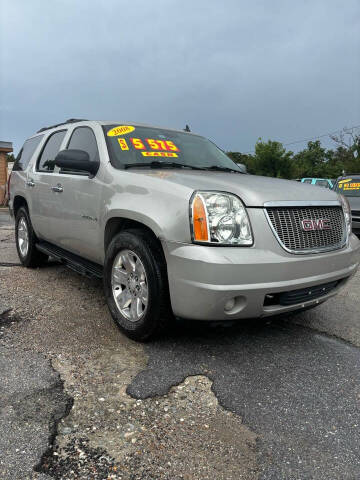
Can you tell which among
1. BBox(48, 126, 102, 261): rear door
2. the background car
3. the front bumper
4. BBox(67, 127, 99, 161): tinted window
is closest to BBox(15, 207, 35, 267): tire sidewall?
BBox(48, 126, 102, 261): rear door

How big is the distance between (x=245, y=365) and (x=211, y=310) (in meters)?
0.53

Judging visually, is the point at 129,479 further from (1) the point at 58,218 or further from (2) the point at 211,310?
(1) the point at 58,218

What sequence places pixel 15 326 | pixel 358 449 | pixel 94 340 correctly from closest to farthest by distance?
pixel 358 449 < pixel 94 340 < pixel 15 326

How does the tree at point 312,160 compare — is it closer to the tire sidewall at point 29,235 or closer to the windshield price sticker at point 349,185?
the windshield price sticker at point 349,185

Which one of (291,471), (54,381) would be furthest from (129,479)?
(54,381)

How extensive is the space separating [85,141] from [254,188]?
201 cm

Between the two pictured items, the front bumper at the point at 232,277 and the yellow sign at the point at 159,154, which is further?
the yellow sign at the point at 159,154

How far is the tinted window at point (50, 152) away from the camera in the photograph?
446 cm

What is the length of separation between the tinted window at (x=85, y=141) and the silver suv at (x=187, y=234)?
0.02 m

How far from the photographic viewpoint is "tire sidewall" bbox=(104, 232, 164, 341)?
265 centimetres

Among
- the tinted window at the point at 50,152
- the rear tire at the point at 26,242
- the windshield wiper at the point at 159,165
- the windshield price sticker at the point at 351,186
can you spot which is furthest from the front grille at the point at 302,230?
the windshield price sticker at the point at 351,186

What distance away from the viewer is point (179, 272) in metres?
→ 2.49

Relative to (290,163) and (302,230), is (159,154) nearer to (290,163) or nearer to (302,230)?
(302,230)

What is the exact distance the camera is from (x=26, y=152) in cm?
554
